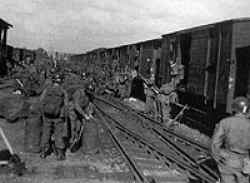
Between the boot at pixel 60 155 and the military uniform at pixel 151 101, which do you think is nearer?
the boot at pixel 60 155

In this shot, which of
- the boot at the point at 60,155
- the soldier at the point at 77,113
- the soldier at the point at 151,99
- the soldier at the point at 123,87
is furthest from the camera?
the soldier at the point at 123,87

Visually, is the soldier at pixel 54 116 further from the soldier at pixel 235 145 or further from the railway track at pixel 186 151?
the soldier at pixel 235 145

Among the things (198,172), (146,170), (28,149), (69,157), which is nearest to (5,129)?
(28,149)

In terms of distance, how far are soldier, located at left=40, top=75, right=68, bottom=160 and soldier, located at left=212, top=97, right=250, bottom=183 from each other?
13.9 feet

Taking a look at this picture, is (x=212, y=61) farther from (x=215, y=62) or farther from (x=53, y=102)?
(x=53, y=102)

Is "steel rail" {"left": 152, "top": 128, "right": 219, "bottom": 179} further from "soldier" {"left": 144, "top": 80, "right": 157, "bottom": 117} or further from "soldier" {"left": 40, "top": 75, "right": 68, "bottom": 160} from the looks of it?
"soldier" {"left": 144, "top": 80, "right": 157, "bottom": 117}

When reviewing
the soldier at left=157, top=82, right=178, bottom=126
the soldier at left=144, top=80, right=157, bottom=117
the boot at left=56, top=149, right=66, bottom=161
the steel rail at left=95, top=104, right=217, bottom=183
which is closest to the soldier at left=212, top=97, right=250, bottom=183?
the steel rail at left=95, top=104, right=217, bottom=183

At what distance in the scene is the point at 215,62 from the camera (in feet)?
40.5

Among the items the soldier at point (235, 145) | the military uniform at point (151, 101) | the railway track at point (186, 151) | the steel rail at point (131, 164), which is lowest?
the railway track at point (186, 151)

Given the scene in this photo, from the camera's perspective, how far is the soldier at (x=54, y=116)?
8.05 m

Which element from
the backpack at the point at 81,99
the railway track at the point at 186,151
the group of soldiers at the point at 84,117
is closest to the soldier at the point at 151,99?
the group of soldiers at the point at 84,117

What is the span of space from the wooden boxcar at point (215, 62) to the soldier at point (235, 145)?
562 cm

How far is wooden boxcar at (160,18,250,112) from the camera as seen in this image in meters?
10.9

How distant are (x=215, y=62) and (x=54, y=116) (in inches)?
251
